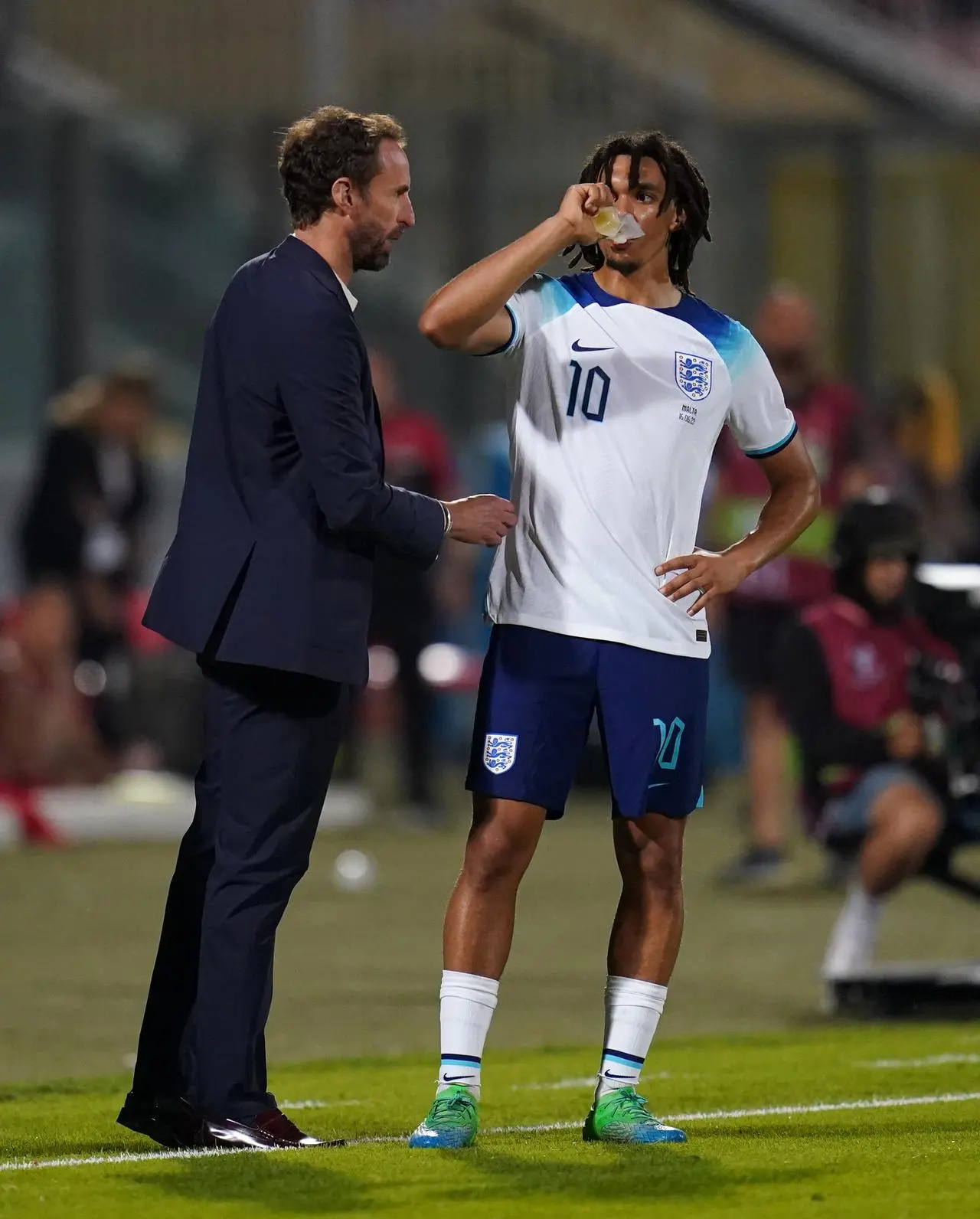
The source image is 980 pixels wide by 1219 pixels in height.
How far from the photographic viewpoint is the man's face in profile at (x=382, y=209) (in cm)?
562

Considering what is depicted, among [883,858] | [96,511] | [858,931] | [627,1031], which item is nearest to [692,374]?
[627,1031]

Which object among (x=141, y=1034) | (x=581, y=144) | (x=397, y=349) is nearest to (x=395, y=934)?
(x=141, y=1034)

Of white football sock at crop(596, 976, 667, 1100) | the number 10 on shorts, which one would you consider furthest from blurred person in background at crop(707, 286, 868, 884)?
the number 10 on shorts

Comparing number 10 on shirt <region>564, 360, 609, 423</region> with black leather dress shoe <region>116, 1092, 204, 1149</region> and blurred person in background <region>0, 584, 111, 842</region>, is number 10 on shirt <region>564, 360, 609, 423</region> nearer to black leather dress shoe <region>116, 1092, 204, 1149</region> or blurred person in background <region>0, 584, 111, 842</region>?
black leather dress shoe <region>116, 1092, 204, 1149</region>

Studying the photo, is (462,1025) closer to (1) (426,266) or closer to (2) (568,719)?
(2) (568,719)

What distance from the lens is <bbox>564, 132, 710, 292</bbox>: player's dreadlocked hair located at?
581 centimetres

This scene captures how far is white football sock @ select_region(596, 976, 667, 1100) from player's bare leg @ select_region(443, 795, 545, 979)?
0.27 metres

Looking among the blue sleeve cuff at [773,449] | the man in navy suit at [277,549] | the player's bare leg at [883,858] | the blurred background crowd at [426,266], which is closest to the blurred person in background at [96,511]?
the blurred background crowd at [426,266]

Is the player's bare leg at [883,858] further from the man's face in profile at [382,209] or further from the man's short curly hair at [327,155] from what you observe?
the man's short curly hair at [327,155]

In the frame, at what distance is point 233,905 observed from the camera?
5.60 metres

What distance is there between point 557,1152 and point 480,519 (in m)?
1.28

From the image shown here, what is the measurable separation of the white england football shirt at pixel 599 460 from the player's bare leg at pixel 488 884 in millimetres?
381

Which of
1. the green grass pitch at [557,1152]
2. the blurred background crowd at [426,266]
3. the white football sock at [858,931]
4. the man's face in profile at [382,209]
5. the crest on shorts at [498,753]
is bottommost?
the green grass pitch at [557,1152]

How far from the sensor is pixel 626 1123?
5.79 m
